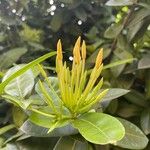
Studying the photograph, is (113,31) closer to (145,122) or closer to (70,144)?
(145,122)

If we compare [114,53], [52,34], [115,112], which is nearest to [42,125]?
[115,112]

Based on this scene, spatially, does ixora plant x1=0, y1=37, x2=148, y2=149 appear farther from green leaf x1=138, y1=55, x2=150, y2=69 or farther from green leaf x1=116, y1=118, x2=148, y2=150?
green leaf x1=138, y1=55, x2=150, y2=69

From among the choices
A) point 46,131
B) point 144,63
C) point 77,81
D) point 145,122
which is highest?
point 77,81

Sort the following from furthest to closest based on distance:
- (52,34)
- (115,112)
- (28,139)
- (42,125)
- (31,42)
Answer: (52,34)
(31,42)
(115,112)
(28,139)
(42,125)

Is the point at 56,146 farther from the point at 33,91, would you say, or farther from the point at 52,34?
the point at 52,34

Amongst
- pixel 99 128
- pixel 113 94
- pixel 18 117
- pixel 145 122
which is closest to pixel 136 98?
pixel 145 122

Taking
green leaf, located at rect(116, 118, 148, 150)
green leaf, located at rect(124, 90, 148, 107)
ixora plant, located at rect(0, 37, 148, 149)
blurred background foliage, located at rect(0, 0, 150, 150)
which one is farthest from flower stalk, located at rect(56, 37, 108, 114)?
green leaf, located at rect(124, 90, 148, 107)
